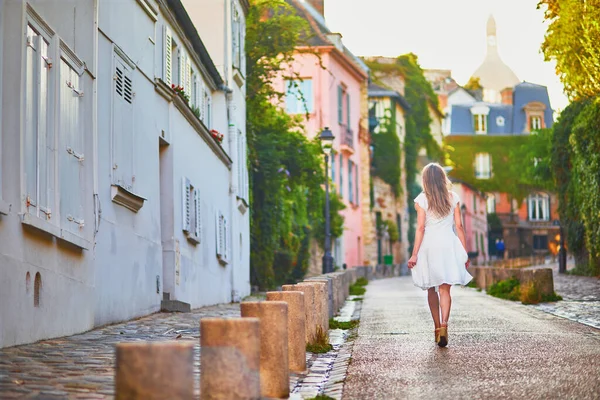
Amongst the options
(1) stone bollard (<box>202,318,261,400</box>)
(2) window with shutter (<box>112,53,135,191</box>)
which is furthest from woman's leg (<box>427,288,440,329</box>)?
(1) stone bollard (<box>202,318,261,400</box>)

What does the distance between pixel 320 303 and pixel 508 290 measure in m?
11.2

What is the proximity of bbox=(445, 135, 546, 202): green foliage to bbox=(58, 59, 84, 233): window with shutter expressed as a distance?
77462 mm

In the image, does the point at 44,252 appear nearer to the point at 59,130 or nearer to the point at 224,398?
the point at 59,130

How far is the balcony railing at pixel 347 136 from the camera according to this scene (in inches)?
1932

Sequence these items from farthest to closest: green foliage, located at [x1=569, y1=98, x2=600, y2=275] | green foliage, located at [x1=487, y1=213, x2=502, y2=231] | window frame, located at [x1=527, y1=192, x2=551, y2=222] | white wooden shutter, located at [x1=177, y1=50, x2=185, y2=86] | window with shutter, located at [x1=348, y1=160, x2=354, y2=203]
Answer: window frame, located at [x1=527, y1=192, x2=551, y2=222], green foliage, located at [x1=487, y1=213, x2=502, y2=231], window with shutter, located at [x1=348, y1=160, x2=354, y2=203], green foliage, located at [x1=569, y1=98, x2=600, y2=275], white wooden shutter, located at [x1=177, y1=50, x2=185, y2=86]

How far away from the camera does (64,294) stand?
1077 cm

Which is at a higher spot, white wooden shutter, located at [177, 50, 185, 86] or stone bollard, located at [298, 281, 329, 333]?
white wooden shutter, located at [177, 50, 185, 86]

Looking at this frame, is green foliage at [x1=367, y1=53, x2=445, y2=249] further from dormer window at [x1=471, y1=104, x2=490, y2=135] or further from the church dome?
the church dome

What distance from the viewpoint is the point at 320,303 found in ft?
35.9

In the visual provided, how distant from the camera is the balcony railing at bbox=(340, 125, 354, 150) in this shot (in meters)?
49.1

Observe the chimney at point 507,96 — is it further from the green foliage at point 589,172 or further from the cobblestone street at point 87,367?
the cobblestone street at point 87,367

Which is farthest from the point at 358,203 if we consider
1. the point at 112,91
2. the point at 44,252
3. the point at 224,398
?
the point at 224,398

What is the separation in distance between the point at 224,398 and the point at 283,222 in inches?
1067

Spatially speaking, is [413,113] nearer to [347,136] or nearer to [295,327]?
[347,136]
